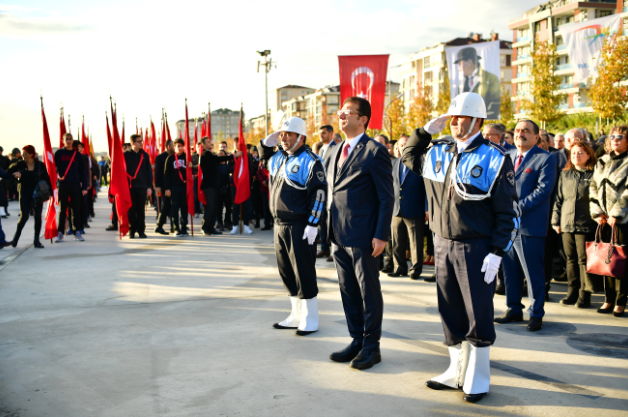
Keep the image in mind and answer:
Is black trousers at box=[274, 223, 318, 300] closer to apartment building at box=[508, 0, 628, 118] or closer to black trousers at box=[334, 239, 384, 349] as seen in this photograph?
black trousers at box=[334, 239, 384, 349]

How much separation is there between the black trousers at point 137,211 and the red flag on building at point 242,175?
2308mm

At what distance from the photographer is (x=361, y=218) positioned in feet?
14.7

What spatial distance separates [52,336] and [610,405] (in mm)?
5091

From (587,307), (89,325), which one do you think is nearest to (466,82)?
(587,307)

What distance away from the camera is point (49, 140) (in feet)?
40.9

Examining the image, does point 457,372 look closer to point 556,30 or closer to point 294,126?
point 294,126

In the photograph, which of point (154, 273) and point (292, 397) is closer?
point (292, 397)

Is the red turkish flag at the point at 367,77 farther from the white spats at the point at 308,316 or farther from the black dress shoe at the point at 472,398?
the black dress shoe at the point at 472,398

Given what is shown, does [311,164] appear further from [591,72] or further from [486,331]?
[591,72]

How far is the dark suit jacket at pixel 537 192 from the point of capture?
19.0 ft

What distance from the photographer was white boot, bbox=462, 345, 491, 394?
12.6ft

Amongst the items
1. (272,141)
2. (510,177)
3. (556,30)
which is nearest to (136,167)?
(272,141)

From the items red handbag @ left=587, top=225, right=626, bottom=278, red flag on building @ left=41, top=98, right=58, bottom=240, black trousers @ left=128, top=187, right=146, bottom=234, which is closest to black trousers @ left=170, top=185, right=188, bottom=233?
black trousers @ left=128, top=187, right=146, bottom=234

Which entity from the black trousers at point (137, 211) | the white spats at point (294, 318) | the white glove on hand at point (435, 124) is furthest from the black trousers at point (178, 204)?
the white glove on hand at point (435, 124)
